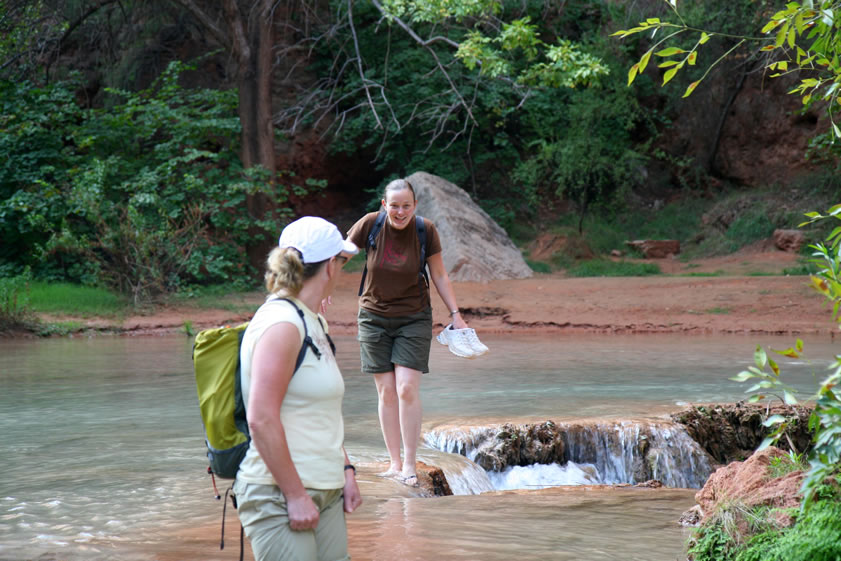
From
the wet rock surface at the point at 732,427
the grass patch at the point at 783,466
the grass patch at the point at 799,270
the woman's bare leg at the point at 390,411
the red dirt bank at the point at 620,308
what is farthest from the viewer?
the grass patch at the point at 799,270

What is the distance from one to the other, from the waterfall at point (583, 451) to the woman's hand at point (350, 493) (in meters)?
4.48

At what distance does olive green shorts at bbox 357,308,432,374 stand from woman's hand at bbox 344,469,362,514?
2.79 metres

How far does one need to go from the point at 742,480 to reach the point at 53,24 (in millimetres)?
22075

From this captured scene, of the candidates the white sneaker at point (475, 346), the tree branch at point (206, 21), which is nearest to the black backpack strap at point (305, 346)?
the white sneaker at point (475, 346)

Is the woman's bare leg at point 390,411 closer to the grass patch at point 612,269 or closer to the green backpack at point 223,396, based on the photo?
the green backpack at point 223,396

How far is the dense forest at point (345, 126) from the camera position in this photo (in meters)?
20.3

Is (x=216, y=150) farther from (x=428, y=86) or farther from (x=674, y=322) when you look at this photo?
(x=674, y=322)

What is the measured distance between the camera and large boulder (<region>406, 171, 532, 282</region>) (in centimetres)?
2039

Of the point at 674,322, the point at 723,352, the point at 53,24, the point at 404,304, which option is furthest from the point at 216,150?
the point at 404,304

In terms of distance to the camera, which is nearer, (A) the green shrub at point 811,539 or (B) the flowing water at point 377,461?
(A) the green shrub at point 811,539

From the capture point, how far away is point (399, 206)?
5.61 m

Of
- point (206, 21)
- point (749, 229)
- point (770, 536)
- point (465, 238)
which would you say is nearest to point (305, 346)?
point (770, 536)

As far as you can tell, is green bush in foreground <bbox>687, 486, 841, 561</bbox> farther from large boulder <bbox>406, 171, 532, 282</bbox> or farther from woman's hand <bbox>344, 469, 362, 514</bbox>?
large boulder <bbox>406, 171, 532, 282</bbox>

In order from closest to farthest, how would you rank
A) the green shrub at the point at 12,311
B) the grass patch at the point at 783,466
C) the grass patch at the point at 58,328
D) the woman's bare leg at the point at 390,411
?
the grass patch at the point at 783,466, the woman's bare leg at the point at 390,411, the green shrub at the point at 12,311, the grass patch at the point at 58,328
